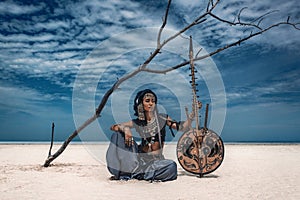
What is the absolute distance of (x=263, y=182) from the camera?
5441mm

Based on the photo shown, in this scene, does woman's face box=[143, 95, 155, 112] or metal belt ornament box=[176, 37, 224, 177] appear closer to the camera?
woman's face box=[143, 95, 155, 112]

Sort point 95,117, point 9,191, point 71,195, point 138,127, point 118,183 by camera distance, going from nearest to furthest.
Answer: point 71,195 < point 9,191 < point 118,183 < point 138,127 < point 95,117

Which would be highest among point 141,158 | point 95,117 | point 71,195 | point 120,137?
point 95,117

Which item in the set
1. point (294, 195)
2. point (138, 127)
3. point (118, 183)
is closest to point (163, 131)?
point (138, 127)

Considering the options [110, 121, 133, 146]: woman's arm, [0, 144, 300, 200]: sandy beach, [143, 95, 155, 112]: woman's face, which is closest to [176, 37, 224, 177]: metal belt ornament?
[0, 144, 300, 200]: sandy beach

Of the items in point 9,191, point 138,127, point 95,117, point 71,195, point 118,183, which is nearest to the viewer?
point 71,195

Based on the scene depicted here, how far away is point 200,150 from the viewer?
5.75 metres

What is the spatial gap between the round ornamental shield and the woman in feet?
0.94

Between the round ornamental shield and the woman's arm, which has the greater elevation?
the woman's arm

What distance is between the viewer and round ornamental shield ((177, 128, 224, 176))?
18.9 feet

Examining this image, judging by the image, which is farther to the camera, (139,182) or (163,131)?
(163,131)

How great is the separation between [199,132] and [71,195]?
8.62 ft

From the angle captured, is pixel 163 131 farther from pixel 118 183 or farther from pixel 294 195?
pixel 294 195

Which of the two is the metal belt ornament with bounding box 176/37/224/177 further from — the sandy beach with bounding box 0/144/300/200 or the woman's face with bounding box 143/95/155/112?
the woman's face with bounding box 143/95/155/112
